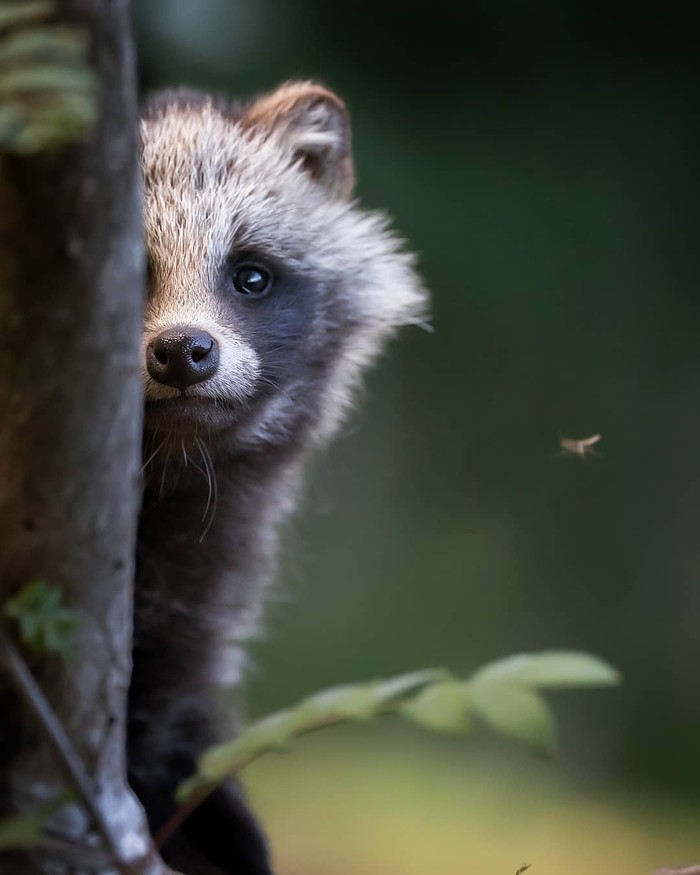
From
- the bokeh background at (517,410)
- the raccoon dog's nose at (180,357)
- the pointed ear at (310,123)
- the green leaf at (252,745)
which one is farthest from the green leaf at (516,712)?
the bokeh background at (517,410)

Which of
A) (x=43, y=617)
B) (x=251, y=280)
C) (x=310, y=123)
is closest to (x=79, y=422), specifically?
(x=43, y=617)

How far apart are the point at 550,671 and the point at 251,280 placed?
100 centimetres

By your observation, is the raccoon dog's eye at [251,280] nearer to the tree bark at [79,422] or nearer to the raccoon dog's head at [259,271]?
the raccoon dog's head at [259,271]

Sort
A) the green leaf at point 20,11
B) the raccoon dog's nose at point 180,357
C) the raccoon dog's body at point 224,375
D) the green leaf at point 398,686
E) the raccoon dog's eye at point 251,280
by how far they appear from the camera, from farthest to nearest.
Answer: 1. the raccoon dog's eye at point 251,280
2. the raccoon dog's body at point 224,375
3. the raccoon dog's nose at point 180,357
4. the green leaf at point 398,686
5. the green leaf at point 20,11

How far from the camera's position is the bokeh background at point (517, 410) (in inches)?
101

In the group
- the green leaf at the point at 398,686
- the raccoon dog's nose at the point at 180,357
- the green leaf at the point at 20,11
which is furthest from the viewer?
the raccoon dog's nose at the point at 180,357

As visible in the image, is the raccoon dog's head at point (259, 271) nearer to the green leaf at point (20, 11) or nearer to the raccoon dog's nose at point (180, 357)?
the raccoon dog's nose at point (180, 357)

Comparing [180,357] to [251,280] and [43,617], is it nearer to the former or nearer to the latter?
[251,280]

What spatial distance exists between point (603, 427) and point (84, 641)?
80.3 inches

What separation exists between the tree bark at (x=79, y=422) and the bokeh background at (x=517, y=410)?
1705 mm

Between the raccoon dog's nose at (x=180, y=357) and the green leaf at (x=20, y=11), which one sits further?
the raccoon dog's nose at (x=180, y=357)

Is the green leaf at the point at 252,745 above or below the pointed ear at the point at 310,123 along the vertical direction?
below

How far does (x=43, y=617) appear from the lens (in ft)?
2.22

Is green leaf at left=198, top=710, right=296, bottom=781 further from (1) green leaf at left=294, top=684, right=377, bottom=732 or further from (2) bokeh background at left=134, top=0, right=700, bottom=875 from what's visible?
(2) bokeh background at left=134, top=0, right=700, bottom=875
